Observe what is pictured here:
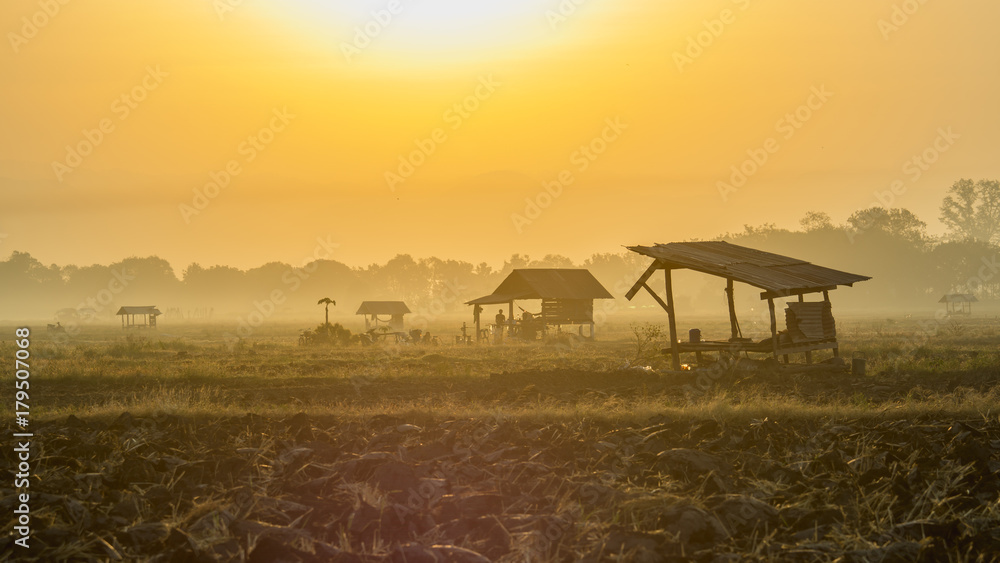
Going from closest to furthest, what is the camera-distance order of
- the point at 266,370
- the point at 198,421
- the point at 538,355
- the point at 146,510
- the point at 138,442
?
1. the point at 146,510
2. the point at 138,442
3. the point at 198,421
4. the point at 266,370
5. the point at 538,355

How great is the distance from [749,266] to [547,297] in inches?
867

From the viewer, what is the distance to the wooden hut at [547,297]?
140ft

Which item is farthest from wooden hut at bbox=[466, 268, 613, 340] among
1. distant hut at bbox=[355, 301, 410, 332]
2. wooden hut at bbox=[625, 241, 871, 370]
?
wooden hut at bbox=[625, 241, 871, 370]

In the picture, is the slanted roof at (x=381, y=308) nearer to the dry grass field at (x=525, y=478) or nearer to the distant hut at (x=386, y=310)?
the distant hut at (x=386, y=310)

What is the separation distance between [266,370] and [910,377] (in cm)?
1765

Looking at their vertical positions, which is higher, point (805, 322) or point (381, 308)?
point (381, 308)

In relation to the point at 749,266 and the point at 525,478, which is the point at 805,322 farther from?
the point at 525,478

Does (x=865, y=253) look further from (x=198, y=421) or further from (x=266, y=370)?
(x=198, y=421)

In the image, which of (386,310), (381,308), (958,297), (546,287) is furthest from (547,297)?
(958,297)

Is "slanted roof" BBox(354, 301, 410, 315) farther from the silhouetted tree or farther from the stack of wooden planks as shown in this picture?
the silhouetted tree

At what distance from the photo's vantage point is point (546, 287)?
144 feet

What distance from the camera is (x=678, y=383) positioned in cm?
1852

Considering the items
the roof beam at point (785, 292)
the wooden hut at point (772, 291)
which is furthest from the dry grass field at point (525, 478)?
the wooden hut at point (772, 291)

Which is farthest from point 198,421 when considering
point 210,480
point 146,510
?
point 146,510
